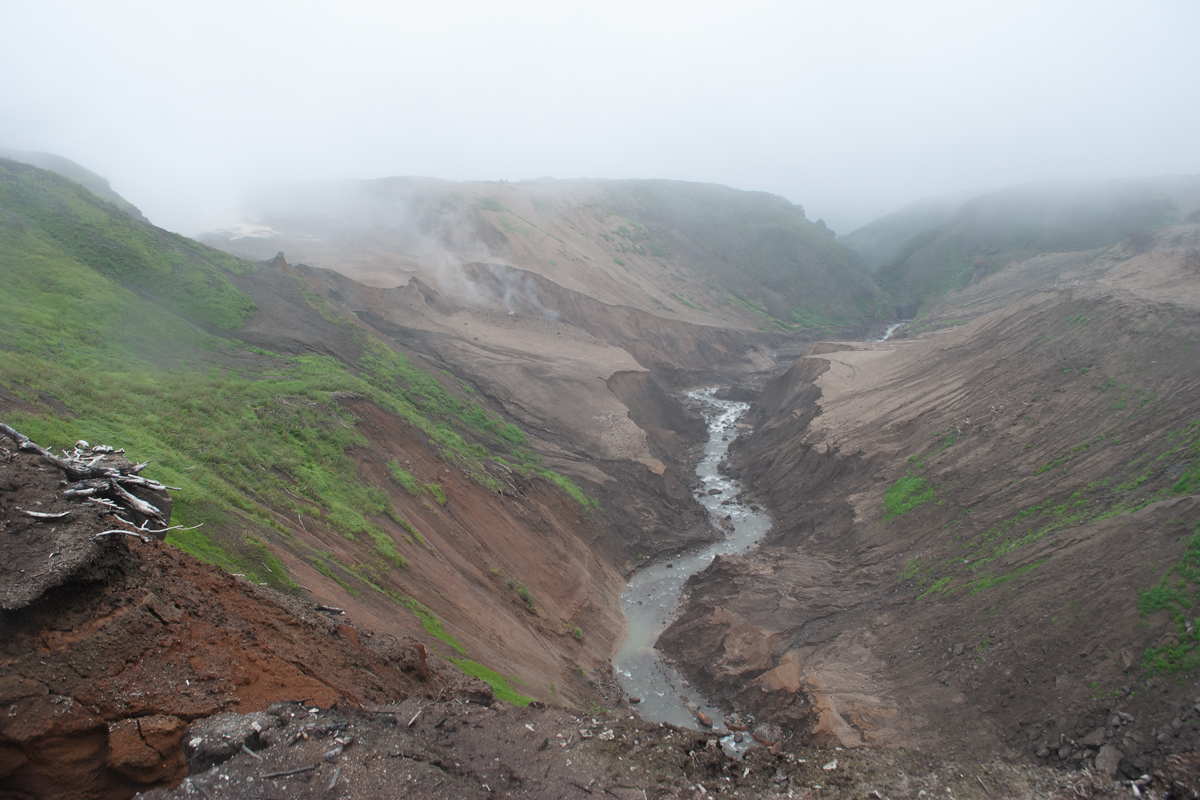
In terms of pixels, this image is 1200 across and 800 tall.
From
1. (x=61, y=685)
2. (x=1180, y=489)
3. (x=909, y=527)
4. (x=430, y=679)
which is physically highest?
(x=61, y=685)

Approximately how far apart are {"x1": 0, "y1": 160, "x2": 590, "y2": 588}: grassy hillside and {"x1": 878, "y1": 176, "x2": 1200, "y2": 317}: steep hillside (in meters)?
68.9

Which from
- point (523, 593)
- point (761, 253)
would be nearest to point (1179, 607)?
point (523, 593)

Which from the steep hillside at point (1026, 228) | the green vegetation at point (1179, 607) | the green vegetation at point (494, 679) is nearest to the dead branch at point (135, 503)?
the green vegetation at point (494, 679)

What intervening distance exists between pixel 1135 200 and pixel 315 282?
→ 97.1m

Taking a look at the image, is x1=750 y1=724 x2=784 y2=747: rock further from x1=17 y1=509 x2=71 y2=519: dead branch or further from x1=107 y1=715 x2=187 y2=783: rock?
x1=17 y1=509 x2=71 y2=519: dead branch

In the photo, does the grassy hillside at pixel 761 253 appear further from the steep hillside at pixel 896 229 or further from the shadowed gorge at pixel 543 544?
the shadowed gorge at pixel 543 544

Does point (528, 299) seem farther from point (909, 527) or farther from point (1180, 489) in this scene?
point (1180, 489)

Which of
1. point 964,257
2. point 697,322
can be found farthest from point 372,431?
point 964,257

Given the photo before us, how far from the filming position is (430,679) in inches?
395

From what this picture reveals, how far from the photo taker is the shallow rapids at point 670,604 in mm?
17531

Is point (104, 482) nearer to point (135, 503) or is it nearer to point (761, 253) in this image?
point (135, 503)

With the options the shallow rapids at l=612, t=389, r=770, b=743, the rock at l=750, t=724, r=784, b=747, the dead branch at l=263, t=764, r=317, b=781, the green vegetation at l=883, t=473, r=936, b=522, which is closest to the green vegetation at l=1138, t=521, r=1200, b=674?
the rock at l=750, t=724, r=784, b=747

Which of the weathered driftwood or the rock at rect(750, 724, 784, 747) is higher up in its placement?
the weathered driftwood

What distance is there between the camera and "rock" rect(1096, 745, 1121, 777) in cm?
1012
